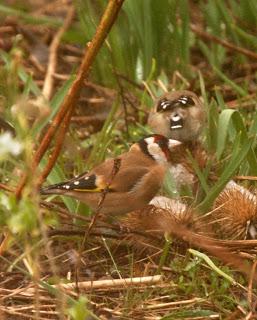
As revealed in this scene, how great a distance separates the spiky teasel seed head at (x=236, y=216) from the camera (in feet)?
11.9

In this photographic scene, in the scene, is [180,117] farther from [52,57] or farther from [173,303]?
[173,303]

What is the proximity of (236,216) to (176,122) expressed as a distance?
1.35 metres

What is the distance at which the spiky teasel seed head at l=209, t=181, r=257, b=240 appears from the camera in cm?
363

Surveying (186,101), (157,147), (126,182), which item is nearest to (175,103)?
(186,101)

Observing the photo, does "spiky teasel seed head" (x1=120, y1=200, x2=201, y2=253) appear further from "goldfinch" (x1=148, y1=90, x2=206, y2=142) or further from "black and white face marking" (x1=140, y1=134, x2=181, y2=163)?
"goldfinch" (x1=148, y1=90, x2=206, y2=142)

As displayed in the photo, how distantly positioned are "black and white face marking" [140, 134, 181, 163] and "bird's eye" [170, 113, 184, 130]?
66 cm

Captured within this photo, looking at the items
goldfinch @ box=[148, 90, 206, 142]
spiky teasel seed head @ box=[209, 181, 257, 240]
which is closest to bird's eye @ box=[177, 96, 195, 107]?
goldfinch @ box=[148, 90, 206, 142]

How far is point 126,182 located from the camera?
13.0 feet

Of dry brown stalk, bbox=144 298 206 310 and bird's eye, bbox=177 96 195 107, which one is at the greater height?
bird's eye, bbox=177 96 195 107

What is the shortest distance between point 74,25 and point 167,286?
3.04 m

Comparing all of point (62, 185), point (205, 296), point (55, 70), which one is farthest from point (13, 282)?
point (55, 70)

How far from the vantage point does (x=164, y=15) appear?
17.6ft

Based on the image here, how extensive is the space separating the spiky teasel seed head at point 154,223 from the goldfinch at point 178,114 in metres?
0.95

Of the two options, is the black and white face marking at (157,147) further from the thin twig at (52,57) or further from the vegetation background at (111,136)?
the thin twig at (52,57)
